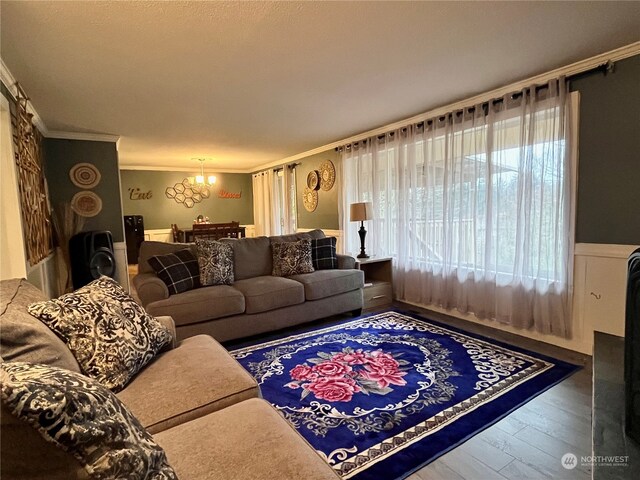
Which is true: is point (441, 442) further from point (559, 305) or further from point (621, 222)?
point (621, 222)

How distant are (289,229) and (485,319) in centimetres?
431

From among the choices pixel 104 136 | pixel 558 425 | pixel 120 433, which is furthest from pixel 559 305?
pixel 104 136

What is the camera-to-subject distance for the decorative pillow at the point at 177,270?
297cm

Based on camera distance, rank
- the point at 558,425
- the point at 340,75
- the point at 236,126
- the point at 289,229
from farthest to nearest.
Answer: the point at 289,229 < the point at 236,126 < the point at 340,75 < the point at 558,425

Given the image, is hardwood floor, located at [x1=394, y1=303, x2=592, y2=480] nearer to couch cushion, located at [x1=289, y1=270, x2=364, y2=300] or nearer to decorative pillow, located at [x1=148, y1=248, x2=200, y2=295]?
couch cushion, located at [x1=289, y1=270, x2=364, y2=300]

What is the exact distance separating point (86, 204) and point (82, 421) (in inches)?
187

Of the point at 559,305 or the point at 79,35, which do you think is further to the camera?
the point at 559,305

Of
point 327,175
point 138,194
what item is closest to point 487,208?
point 327,175

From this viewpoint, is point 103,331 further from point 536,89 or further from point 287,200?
point 287,200

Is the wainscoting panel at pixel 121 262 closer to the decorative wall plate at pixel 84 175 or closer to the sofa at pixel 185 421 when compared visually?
the decorative wall plate at pixel 84 175

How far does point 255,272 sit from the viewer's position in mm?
3635

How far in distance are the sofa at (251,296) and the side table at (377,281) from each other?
0.92 feet

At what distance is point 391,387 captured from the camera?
86.3 inches

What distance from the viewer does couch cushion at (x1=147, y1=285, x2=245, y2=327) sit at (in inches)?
107
